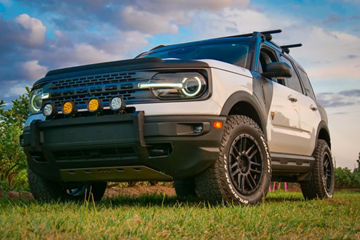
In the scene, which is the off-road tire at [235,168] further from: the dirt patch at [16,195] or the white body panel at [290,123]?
the dirt patch at [16,195]

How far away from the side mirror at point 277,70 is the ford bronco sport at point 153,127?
0.19 meters

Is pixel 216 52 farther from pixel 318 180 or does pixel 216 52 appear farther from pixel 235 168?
pixel 318 180

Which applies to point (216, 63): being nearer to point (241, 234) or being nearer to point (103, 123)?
point (103, 123)

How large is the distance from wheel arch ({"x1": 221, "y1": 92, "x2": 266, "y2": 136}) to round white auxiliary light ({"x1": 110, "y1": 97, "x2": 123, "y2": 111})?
1057mm

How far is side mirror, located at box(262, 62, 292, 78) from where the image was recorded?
5.87 meters

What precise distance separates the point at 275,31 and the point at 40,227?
17.8 ft

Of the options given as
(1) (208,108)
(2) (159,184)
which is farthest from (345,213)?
(2) (159,184)

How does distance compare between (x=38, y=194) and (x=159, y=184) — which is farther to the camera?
(x=159, y=184)

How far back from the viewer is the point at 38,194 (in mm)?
5586

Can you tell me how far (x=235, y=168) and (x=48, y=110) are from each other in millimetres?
1959

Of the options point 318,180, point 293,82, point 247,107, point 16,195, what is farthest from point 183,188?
point 247,107

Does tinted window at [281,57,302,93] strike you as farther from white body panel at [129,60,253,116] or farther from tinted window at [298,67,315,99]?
white body panel at [129,60,253,116]

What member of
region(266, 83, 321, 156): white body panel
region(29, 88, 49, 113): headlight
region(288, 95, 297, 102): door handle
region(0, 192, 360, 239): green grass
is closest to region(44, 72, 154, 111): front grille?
region(29, 88, 49, 113): headlight

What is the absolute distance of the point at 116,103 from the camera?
4.61 m
